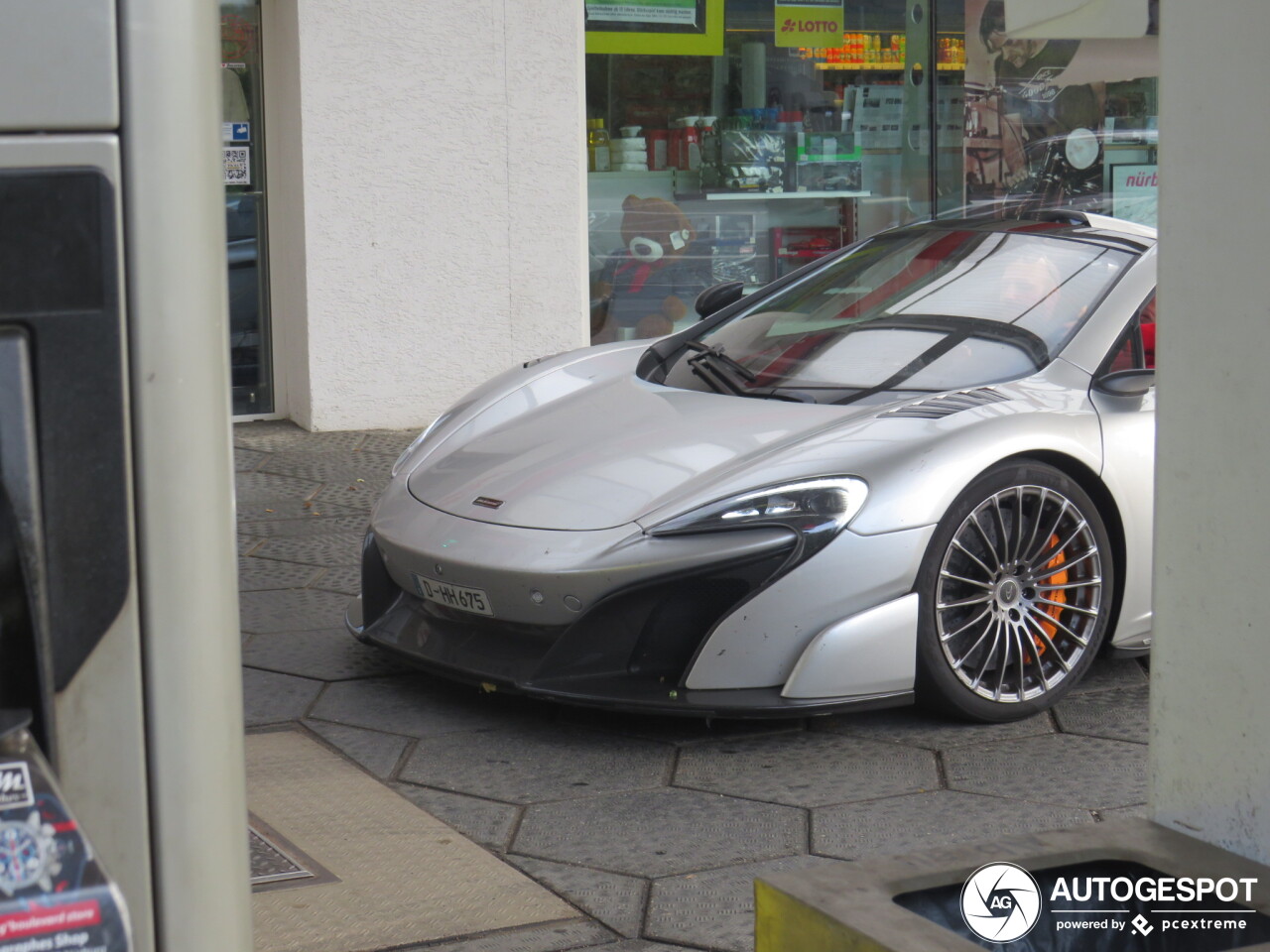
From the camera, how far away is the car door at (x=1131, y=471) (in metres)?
4.19

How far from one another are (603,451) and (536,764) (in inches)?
34.6

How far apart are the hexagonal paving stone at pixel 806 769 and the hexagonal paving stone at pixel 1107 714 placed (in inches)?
19.7

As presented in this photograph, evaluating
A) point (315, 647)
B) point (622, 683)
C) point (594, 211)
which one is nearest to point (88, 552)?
point (622, 683)

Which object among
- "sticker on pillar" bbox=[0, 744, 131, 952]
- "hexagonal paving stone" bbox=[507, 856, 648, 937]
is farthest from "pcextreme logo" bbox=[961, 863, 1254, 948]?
"hexagonal paving stone" bbox=[507, 856, 648, 937]

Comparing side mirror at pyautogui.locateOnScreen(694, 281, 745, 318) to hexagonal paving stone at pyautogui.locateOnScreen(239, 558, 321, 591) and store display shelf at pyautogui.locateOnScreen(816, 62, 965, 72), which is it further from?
store display shelf at pyautogui.locateOnScreen(816, 62, 965, 72)

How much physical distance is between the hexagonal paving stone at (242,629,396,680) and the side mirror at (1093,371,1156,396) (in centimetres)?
212

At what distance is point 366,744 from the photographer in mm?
3982

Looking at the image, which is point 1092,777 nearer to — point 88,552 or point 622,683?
point 622,683

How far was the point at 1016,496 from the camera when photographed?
4.04m

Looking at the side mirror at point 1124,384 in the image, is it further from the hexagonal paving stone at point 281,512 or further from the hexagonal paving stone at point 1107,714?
the hexagonal paving stone at point 281,512

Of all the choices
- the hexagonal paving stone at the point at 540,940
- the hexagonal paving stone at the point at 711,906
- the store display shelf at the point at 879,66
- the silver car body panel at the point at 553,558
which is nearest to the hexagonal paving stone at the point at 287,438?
the store display shelf at the point at 879,66

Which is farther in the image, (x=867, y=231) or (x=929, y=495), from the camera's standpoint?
(x=867, y=231)

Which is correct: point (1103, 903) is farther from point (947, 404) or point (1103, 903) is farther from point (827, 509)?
point (947, 404)

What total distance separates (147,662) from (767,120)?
910 centimetres
